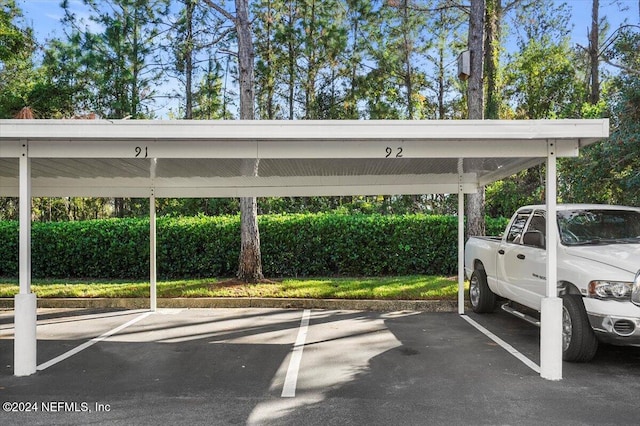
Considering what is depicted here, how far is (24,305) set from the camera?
18.2ft

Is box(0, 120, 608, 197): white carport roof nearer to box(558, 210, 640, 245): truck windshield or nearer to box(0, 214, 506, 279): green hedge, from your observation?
box(558, 210, 640, 245): truck windshield

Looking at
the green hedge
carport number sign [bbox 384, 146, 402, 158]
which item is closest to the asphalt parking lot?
carport number sign [bbox 384, 146, 402, 158]

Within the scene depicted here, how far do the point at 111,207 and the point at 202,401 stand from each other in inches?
924

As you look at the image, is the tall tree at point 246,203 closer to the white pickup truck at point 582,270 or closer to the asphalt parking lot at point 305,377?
the asphalt parking lot at point 305,377

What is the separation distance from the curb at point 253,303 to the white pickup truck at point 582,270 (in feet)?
4.92

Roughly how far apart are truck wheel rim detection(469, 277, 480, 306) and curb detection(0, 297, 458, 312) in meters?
0.35

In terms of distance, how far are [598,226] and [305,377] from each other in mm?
4435

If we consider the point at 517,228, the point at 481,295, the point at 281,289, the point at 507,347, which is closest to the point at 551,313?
the point at 507,347

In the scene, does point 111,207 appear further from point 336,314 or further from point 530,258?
point 530,258

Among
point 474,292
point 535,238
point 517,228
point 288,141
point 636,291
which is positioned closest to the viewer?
point 636,291

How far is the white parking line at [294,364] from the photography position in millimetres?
5082

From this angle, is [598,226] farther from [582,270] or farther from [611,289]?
[611,289]

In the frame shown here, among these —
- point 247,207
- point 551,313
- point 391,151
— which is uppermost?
point 391,151

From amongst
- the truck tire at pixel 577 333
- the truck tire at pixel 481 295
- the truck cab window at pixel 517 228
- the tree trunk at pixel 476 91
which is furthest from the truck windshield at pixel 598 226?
the tree trunk at pixel 476 91
